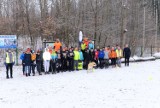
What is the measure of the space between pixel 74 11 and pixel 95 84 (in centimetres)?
2249

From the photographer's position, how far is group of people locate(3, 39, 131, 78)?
23297 millimetres

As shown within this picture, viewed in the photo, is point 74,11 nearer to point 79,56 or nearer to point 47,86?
point 79,56

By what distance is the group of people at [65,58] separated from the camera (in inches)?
917

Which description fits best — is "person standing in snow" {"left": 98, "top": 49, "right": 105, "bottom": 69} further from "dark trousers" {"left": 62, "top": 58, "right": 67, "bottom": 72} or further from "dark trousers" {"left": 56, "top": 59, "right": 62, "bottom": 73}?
"dark trousers" {"left": 56, "top": 59, "right": 62, "bottom": 73}

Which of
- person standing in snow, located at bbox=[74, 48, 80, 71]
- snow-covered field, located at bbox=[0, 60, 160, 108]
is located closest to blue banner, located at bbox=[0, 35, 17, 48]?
person standing in snow, located at bbox=[74, 48, 80, 71]

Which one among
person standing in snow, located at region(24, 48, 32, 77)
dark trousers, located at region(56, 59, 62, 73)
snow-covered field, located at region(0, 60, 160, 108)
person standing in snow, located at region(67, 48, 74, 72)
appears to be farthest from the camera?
person standing in snow, located at region(67, 48, 74, 72)

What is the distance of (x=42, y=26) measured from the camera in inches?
1394

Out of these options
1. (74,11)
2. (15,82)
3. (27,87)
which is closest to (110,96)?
(27,87)

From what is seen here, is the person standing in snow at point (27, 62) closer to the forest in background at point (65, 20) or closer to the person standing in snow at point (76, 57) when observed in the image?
the person standing in snow at point (76, 57)

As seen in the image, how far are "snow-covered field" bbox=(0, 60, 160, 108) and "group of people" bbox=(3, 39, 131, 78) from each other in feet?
11.9

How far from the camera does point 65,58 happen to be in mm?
24844

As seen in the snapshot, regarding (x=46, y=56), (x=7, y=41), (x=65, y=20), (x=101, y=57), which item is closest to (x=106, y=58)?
(x=101, y=57)

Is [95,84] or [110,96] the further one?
[95,84]

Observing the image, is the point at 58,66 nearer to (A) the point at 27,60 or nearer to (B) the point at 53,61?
(B) the point at 53,61
